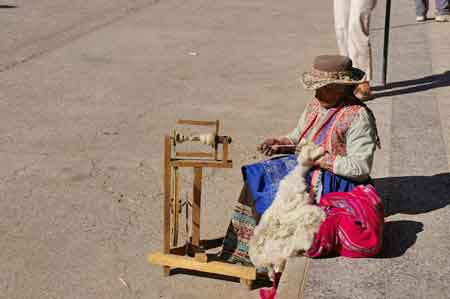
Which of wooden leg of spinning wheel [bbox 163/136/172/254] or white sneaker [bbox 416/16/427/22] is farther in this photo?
white sneaker [bbox 416/16/427/22]

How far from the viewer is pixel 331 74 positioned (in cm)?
432

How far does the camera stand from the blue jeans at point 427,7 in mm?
11648

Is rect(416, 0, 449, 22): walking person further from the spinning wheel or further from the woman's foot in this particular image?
the spinning wheel

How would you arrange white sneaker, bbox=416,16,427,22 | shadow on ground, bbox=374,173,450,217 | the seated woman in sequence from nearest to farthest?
1. the seated woman
2. shadow on ground, bbox=374,173,450,217
3. white sneaker, bbox=416,16,427,22

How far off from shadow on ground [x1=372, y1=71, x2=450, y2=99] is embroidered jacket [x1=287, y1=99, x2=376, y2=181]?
3.48 m

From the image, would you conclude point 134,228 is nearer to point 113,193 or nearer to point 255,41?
point 113,193

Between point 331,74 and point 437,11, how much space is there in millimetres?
8129

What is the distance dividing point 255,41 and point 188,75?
2.02m

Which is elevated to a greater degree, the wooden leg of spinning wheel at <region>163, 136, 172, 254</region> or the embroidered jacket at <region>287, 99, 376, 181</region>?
the embroidered jacket at <region>287, 99, 376, 181</region>

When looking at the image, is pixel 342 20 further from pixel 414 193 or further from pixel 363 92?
pixel 414 193

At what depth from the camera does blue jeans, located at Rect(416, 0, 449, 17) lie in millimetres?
11648

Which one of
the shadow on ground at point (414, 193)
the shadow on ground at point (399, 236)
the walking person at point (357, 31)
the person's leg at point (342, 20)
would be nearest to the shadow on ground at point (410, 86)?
the walking person at point (357, 31)

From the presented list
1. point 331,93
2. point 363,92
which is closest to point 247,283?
point 331,93

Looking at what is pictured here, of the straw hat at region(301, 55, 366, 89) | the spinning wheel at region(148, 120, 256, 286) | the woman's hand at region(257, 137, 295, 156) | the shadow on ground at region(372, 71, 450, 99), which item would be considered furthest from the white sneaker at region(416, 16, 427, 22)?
the spinning wheel at region(148, 120, 256, 286)
